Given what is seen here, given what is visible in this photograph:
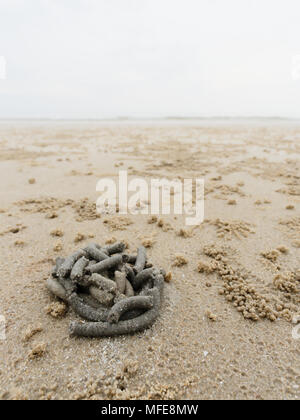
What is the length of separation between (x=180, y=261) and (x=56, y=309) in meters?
2.29

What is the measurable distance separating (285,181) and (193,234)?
599 centimetres

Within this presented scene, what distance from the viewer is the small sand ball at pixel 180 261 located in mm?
4578

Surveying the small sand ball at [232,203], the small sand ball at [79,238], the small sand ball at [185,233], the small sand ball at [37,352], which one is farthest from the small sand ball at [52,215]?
the small sand ball at [232,203]

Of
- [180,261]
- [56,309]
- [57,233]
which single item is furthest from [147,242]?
[56,309]

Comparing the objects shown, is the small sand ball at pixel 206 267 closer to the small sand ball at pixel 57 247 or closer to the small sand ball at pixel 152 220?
the small sand ball at pixel 152 220

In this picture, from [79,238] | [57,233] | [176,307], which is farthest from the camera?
[57,233]

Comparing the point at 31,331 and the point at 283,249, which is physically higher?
the point at 283,249

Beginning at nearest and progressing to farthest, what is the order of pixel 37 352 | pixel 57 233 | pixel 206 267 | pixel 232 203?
pixel 37 352
pixel 206 267
pixel 57 233
pixel 232 203

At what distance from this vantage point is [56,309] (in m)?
3.37

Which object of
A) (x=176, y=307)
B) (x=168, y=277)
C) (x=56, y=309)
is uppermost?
(x=168, y=277)

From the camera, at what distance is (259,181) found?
958 cm

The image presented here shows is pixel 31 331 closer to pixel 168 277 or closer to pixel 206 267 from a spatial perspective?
pixel 168 277
